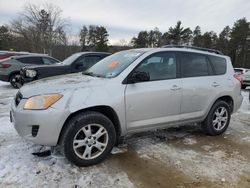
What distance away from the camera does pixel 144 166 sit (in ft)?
11.9

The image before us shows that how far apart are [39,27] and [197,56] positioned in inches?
1371

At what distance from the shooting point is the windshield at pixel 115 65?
394 cm

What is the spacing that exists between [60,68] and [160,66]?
4874 mm

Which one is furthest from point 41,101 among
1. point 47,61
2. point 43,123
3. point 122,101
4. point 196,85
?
point 47,61

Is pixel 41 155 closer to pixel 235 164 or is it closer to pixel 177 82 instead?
pixel 177 82

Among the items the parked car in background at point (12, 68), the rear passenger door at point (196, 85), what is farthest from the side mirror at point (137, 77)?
the parked car in background at point (12, 68)

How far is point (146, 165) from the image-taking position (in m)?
3.65

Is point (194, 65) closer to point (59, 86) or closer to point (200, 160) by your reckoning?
point (200, 160)

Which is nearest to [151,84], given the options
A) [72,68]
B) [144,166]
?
[144,166]

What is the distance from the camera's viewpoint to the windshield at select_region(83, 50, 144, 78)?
3937mm

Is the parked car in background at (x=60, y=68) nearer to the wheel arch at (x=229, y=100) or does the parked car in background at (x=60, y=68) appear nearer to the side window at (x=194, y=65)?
the side window at (x=194, y=65)

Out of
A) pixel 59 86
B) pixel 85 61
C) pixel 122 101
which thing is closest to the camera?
pixel 59 86

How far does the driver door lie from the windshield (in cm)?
22

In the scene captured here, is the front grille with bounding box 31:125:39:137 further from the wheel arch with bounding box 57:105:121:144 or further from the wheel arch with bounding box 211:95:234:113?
the wheel arch with bounding box 211:95:234:113
